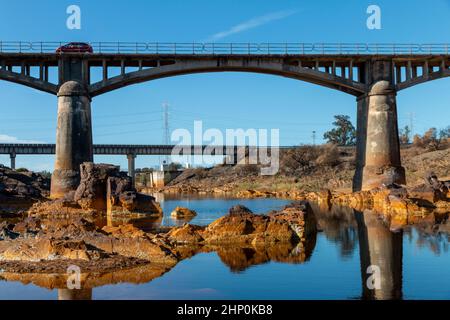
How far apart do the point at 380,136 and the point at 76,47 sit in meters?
25.2

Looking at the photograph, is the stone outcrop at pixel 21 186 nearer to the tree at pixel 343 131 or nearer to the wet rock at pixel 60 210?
the wet rock at pixel 60 210

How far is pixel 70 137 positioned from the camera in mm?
42750

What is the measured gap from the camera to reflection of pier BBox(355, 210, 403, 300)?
1350 cm

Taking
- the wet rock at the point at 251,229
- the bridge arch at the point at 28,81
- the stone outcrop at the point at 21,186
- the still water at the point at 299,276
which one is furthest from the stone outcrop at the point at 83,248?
the bridge arch at the point at 28,81

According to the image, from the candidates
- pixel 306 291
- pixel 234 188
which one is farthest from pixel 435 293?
pixel 234 188

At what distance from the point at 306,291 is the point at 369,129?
109 feet

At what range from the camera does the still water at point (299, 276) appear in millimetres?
13250

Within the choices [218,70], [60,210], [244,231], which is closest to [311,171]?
[218,70]

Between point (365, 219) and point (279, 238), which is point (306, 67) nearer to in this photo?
point (365, 219)

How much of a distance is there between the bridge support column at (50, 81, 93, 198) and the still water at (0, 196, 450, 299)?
1004 inches

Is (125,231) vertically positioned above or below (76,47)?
→ below

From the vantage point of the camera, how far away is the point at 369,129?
4481 centimetres

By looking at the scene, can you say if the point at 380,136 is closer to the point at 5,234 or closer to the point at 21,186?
the point at 21,186

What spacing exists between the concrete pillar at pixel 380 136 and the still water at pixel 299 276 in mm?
21567
